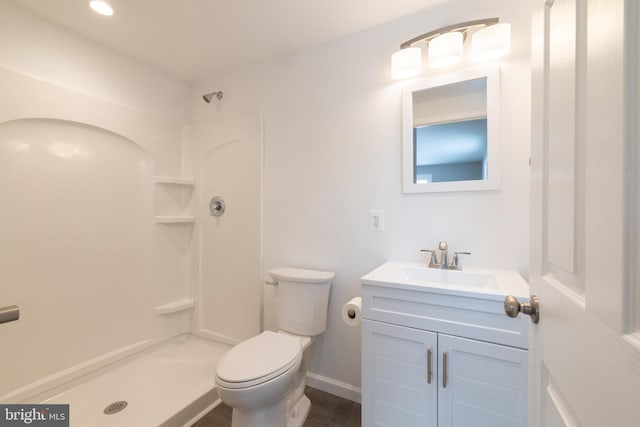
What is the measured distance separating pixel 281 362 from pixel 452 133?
146 cm

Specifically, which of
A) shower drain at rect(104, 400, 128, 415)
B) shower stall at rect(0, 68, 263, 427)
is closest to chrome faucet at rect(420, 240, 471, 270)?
shower stall at rect(0, 68, 263, 427)

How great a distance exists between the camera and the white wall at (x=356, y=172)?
1.31 meters

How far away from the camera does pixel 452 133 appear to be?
4.74 feet

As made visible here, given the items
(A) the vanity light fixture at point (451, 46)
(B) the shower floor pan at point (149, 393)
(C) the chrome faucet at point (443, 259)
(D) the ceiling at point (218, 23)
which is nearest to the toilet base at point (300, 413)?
(B) the shower floor pan at point (149, 393)

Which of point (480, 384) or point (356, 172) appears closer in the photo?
point (480, 384)

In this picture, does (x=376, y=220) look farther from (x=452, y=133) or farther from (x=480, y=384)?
(x=480, y=384)

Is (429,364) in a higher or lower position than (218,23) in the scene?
lower

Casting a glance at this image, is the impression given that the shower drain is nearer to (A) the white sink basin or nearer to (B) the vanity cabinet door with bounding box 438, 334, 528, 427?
(A) the white sink basin

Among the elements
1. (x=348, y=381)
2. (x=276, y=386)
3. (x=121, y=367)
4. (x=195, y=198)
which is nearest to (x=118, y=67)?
(x=195, y=198)

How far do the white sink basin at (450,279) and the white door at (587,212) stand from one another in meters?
0.43

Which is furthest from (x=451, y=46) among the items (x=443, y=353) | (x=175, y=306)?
(x=175, y=306)

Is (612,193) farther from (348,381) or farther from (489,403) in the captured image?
(348,381)

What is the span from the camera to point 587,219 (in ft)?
1.24

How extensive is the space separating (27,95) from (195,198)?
44.8 inches
